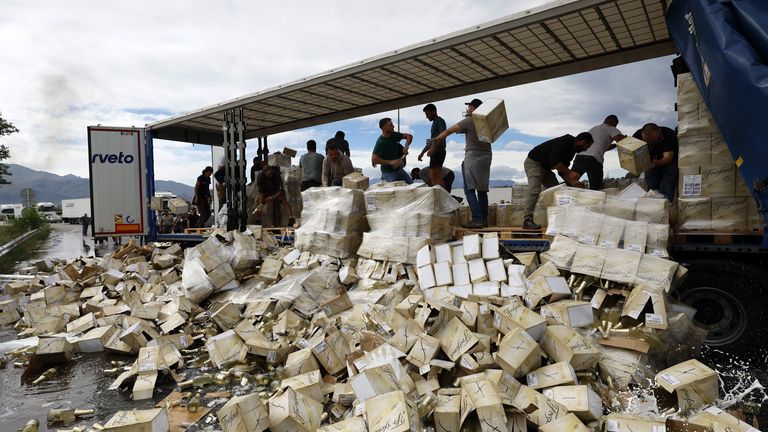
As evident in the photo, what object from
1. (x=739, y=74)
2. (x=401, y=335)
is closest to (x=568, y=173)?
(x=739, y=74)

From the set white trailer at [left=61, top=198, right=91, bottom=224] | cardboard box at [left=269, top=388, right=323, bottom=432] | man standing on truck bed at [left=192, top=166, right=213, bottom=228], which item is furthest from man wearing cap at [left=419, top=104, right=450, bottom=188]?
white trailer at [left=61, top=198, right=91, bottom=224]

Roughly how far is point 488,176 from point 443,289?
218cm

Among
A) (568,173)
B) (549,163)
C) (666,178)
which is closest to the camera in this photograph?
(666,178)

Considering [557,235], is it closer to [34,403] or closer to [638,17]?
[638,17]

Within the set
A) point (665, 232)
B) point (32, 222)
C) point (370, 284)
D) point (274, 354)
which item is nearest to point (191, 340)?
point (274, 354)

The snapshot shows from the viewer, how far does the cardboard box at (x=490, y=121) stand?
572 cm

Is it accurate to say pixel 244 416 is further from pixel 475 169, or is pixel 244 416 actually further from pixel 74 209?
pixel 74 209

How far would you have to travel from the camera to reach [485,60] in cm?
638

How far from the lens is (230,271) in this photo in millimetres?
6129

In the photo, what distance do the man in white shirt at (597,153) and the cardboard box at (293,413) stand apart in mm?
4471

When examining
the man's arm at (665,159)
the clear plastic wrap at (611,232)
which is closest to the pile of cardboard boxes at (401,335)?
the clear plastic wrap at (611,232)

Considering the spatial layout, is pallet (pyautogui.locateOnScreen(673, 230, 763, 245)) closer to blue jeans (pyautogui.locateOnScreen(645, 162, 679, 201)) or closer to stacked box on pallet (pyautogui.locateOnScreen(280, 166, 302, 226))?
blue jeans (pyautogui.locateOnScreen(645, 162, 679, 201))

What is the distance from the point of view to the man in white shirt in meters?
6.10

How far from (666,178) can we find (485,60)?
2.60m
